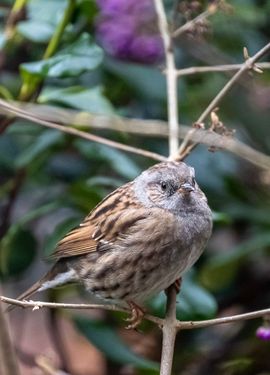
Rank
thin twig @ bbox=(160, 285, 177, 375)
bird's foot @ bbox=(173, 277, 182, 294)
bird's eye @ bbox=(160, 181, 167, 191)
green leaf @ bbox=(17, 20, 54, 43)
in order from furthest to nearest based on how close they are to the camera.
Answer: green leaf @ bbox=(17, 20, 54, 43) < bird's eye @ bbox=(160, 181, 167, 191) < bird's foot @ bbox=(173, 277, 182, 294) < thin twig @ bbox=(160, 285, 177, 375)

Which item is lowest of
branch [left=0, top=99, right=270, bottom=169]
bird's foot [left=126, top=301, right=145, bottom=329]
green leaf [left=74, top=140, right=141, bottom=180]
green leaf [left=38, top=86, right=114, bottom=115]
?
bird's foot [left=126, top=301, right=145, bottom=329]

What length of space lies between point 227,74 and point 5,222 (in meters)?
1.17

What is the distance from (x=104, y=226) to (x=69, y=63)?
585mm

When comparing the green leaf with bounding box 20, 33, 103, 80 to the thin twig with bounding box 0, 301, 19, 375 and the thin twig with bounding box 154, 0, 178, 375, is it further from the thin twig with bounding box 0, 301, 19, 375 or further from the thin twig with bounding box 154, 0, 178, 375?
the thin twig with bounding box 0, 301, 19, 375

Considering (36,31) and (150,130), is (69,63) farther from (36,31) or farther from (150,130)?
(150,130)

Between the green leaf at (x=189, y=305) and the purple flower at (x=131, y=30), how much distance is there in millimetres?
897

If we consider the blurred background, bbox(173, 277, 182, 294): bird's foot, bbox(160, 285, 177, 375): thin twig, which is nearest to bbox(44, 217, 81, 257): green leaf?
the blurred background

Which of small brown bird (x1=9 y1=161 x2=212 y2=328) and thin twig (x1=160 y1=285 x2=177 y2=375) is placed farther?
small brown bird (x1=9 y1=161 x2=212 y2=328)

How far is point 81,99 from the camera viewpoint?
3.44 meters

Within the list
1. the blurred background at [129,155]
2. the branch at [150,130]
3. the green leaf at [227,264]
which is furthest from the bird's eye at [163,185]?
the green leaf at [227,264]

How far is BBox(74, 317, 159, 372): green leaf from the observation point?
356cm

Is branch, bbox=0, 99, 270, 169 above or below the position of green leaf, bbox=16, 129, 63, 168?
below

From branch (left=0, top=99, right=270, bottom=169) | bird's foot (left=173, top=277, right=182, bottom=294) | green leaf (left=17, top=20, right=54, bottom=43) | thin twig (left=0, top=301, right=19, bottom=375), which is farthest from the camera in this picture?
green leaf (left=17, top=20, right=54, bottom=43)

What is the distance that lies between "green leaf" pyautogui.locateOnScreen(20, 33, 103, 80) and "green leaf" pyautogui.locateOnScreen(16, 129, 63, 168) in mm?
334
